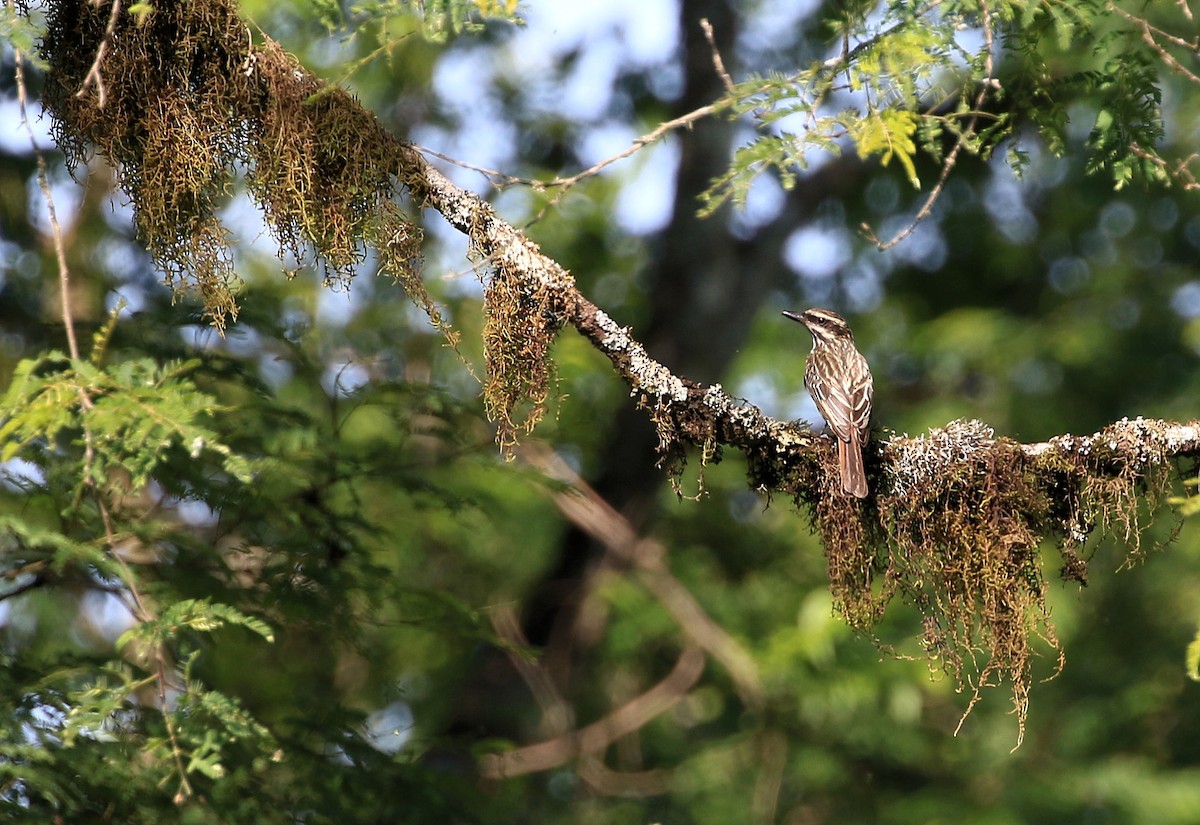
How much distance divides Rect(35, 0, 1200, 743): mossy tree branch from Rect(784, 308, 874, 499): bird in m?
0.08

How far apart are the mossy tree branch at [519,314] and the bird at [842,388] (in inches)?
3.1

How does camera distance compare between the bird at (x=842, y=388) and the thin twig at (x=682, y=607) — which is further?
the thin twig at (x=682, y=607)

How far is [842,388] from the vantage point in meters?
5.41

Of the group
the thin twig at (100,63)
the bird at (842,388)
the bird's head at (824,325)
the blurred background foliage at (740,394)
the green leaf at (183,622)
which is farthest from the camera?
the blurred background foliage at (740,394)

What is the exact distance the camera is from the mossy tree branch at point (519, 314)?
14.3ft

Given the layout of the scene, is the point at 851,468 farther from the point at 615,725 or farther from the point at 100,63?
the point at 615,725

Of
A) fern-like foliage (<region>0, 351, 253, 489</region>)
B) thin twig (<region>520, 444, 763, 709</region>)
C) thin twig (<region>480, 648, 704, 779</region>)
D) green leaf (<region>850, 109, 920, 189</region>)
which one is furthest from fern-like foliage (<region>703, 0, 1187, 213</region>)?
thin twig (<region>480, 648, 704, 779</region>)

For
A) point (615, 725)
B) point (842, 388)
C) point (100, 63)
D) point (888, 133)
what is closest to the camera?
point (100, 63)

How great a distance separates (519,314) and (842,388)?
1562 millimetres

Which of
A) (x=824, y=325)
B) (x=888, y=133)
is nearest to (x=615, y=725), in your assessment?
(x=824, y=325)

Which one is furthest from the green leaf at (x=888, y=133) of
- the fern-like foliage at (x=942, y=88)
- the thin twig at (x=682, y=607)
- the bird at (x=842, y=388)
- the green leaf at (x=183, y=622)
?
the thin twig at (x=682, y=607)

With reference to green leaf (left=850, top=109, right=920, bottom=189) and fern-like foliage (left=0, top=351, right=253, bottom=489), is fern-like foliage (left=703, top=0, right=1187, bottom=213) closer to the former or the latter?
green leaf (left=850, top=109, right=920, bottom=189)

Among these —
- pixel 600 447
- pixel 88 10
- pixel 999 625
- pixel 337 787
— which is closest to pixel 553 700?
pixel 600 447

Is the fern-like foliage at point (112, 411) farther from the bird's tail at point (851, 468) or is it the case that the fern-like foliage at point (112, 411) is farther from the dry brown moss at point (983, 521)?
the dry brown moss at point (983, 521)
